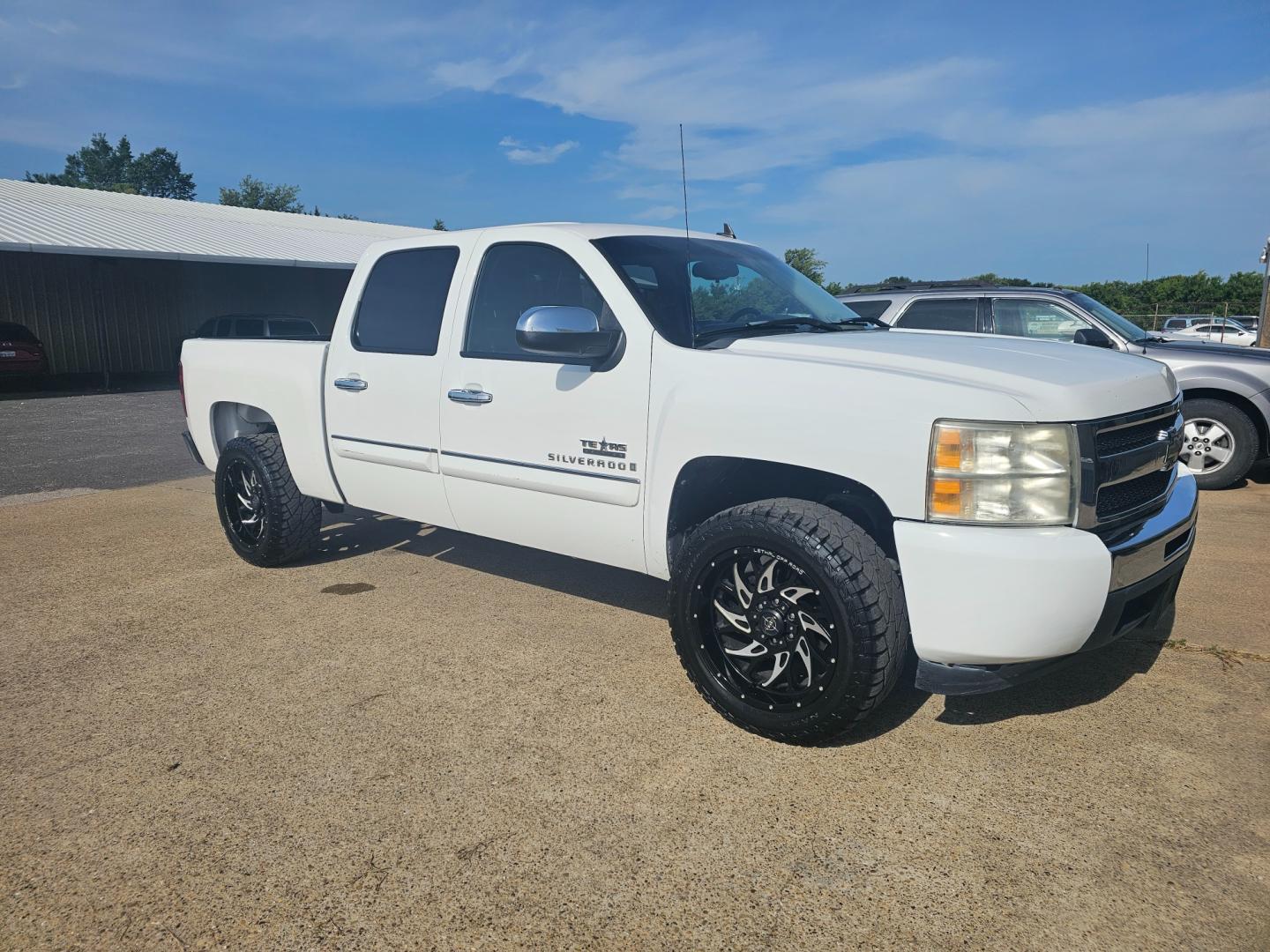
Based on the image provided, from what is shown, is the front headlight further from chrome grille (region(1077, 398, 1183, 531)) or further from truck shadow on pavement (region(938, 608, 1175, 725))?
truck shadow on pavement (region(938, 608, 1175, 725))

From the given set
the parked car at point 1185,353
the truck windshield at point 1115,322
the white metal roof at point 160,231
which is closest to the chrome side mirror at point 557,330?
the parked car at point 1185,353

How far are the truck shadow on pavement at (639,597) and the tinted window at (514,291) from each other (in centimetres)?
147

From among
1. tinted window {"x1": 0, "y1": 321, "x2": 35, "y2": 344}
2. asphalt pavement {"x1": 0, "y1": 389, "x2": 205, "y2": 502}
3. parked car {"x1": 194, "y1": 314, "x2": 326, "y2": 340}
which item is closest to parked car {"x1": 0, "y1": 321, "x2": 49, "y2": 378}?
tinted window {"x1": 0, "y1": 321, "x2": 35, "y2": 344}

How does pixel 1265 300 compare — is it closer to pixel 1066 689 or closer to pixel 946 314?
pixel 946 314

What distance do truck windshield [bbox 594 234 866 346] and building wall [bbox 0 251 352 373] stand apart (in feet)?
64.9

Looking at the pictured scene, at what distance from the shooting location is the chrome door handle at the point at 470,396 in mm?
4105

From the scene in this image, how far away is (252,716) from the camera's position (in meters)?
3.46

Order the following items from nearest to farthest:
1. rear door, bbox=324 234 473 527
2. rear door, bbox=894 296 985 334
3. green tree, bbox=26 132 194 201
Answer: rear door, bbox=324 234 473 527 → rear door, bbox=894 296 985 334 → green tree, bbox=26 132 194 201

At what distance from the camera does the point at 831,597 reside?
2.96 meters

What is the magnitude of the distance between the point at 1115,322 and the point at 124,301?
24.3m

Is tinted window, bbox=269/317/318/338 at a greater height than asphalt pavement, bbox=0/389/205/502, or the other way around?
tinted window, bbox=269/317/318/338

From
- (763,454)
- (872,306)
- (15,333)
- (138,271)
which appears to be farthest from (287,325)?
(763,454)

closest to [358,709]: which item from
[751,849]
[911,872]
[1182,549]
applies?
[751,849]

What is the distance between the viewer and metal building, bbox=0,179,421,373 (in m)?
20.5
